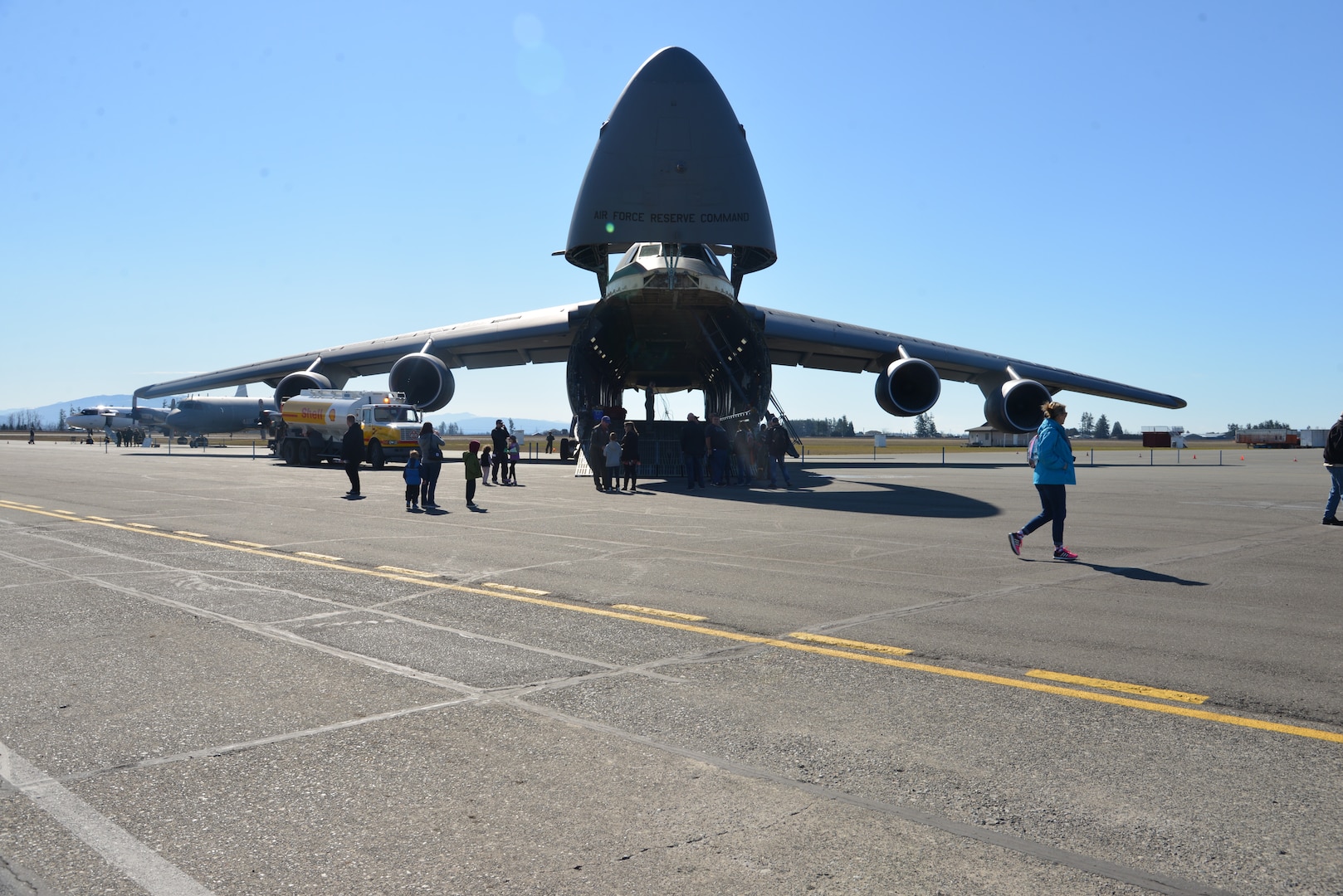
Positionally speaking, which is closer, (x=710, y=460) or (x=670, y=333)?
(x=710, y=460)

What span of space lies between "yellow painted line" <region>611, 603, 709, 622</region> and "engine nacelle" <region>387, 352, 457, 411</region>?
2337 centimetres

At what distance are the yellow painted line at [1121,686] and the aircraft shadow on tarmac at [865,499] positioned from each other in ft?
29.8

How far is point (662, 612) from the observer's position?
22.6 feet

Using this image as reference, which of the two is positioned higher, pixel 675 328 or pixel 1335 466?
pixel 675 328

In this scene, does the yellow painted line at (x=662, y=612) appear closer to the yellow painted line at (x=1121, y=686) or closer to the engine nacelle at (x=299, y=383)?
the yellow painted line at (x=1121, y=686)

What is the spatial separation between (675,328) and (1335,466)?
1428cm

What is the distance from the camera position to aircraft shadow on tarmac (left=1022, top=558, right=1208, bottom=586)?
8188 mm

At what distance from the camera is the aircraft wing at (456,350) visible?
93.0ft

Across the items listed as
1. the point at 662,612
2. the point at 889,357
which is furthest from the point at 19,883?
the point at 889,357

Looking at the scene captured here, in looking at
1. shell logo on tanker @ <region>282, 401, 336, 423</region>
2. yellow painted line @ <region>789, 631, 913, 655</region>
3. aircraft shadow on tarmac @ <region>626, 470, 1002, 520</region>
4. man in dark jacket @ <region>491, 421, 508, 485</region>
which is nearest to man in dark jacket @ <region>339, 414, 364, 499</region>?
man in dark jacket @ <region>491, 421, 508, 485</region>

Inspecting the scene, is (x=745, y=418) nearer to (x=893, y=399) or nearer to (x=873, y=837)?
(x=893, y=399)

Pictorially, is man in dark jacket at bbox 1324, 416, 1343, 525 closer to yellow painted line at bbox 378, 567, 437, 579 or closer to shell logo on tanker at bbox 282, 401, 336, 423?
yellow painted line at bbox 378, 567, 437, 579

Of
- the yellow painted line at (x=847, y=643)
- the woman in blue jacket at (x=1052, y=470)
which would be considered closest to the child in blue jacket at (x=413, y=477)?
the woman in blue jacket at (x=1052, y=470)

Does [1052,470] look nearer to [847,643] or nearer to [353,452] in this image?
[847,643]
